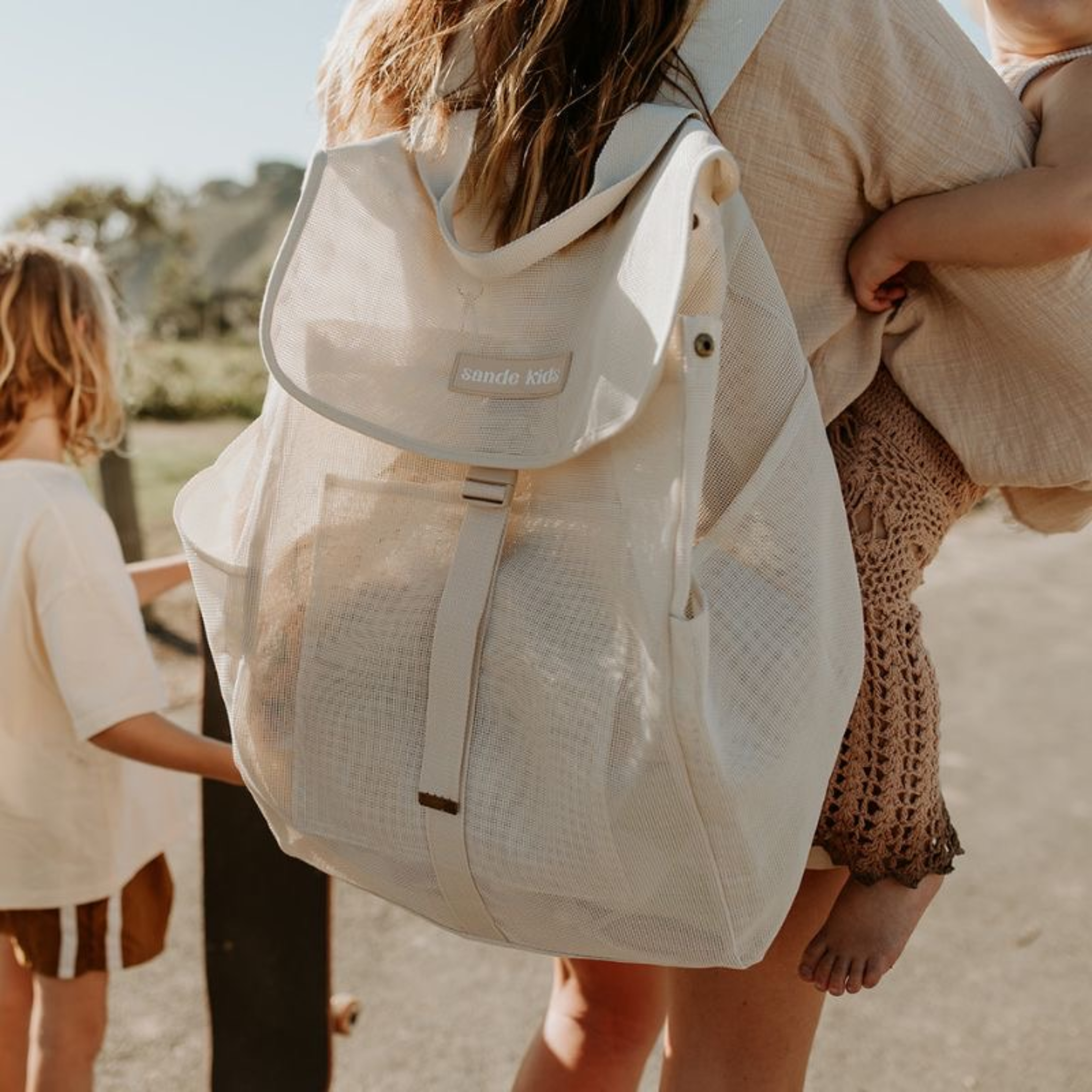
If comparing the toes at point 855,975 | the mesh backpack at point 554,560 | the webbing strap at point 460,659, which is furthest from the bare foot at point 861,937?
the webbing strap at point 460,659

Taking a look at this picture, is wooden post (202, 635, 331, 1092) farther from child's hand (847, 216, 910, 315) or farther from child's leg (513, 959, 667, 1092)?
child's hand (847, 216, 910, 315)

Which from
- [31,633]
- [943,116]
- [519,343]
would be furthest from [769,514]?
[31,633]

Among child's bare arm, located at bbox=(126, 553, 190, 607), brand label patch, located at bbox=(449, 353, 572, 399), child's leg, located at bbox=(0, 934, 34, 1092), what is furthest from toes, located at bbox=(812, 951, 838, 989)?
child's leg, located at bbox=(0, 934, 34, 1092)

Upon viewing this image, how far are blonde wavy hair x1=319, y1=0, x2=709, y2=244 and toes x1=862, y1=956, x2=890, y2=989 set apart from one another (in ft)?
2.77

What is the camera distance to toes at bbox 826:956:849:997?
1.40m

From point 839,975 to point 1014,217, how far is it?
0.80 m

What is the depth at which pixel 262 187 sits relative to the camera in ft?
68.7

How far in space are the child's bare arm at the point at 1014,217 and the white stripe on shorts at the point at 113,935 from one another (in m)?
1.55

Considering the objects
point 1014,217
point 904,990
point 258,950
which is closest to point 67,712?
point 258,950

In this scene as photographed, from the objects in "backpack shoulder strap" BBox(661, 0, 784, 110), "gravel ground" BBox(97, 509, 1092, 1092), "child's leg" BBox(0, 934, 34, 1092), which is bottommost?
"gravel ground" BBox(97, 509, 1092, 1092)

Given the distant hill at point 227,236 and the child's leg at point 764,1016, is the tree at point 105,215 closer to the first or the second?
the distant hill at point 227,236

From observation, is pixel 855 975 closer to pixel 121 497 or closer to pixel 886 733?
pixel 886 733

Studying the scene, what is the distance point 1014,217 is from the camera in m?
1.29

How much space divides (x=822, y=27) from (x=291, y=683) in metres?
0.83
